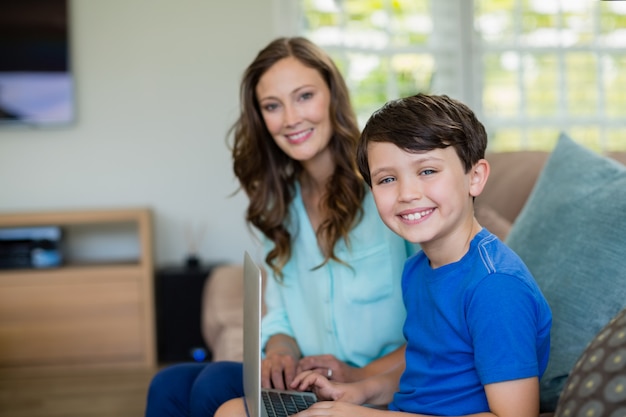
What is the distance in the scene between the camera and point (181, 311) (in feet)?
14.5

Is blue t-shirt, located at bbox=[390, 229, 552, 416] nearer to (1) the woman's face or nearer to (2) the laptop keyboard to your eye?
(2) the laptop keyboard

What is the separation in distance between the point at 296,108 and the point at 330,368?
57 cm

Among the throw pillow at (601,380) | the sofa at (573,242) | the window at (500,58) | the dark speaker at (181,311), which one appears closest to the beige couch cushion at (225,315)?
the dark speaker at (181,311)

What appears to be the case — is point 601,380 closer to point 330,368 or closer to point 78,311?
point 330,368

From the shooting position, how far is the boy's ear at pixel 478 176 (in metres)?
1.41

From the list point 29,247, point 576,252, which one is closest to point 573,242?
point 576,252

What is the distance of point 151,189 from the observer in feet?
15.8

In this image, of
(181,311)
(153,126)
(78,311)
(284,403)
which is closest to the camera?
(284,403)

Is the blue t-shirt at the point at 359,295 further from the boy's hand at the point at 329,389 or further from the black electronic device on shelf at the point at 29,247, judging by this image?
the black electronic device on shelf at the point at 29,247

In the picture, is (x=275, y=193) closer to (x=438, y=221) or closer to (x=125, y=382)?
(x=438, y=221)

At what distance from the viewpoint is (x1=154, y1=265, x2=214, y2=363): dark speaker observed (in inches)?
174

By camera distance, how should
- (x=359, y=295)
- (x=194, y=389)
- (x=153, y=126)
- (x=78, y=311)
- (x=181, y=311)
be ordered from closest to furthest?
1. (x=194, y=389)
2. (x=359, y=295)
3. (x=78, y=311)
4. (x=181, y=311)
5. (x=153, y=126)

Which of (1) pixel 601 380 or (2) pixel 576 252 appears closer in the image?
(1) pixel 601 380

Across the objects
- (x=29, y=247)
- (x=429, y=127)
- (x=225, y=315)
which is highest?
(x=429, y=127)
